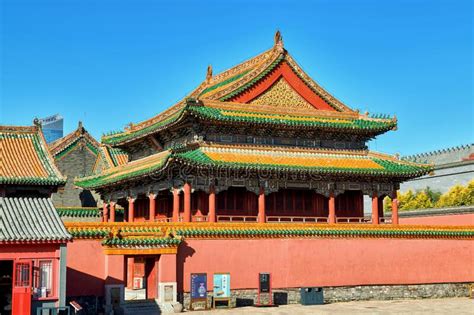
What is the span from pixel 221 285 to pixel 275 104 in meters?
12.0

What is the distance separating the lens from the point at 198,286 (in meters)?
27.2

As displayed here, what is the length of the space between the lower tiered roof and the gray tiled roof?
27.8 feet

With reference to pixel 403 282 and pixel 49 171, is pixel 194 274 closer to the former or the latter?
pixel 49 171

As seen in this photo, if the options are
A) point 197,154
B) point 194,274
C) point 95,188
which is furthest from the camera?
point 95,188

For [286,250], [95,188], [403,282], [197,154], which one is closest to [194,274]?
[286,250]

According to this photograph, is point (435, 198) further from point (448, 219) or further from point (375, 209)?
point (375, 209)

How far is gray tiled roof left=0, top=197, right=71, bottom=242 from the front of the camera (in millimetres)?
20688

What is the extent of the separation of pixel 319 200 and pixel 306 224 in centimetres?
588

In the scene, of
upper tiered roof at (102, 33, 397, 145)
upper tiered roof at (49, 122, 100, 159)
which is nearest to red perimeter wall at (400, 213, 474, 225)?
upper tiered roof at (102, 33, 397, 145)

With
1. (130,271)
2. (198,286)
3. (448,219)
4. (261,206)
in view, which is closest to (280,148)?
(261,206)

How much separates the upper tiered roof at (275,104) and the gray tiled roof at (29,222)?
1150cm

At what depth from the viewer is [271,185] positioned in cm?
3309

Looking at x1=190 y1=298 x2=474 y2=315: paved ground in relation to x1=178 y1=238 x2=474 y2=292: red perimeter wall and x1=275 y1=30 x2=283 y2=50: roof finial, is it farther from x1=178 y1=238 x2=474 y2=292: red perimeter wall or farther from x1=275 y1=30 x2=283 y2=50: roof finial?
x1=275 y1=30 x2=283 y2=50: roof finial

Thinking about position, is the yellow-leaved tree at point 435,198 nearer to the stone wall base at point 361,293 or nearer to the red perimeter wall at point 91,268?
the stone wall base at point 361,293
